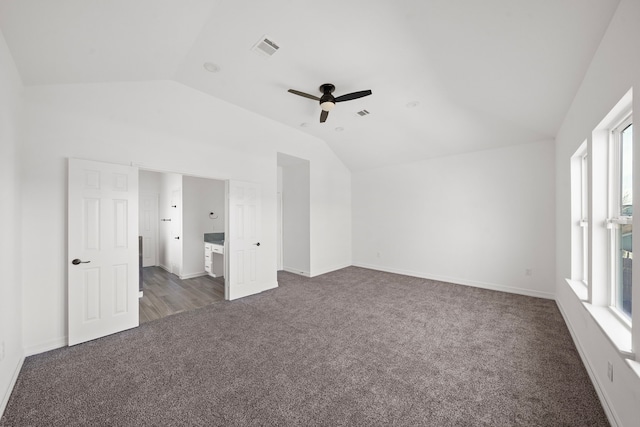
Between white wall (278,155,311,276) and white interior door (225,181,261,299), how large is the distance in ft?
4.52

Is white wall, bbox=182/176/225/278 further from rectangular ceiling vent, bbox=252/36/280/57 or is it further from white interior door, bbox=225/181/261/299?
rectangular ceiling vent, bbox=252/36/280/57

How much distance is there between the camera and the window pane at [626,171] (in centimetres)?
179

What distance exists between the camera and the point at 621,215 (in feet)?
6.31

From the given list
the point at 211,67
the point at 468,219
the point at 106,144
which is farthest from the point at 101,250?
the point at 468,219

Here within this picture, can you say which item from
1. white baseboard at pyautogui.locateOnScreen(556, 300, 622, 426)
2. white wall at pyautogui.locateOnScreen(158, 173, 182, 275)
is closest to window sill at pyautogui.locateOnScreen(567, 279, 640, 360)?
white baseboard at pyautogui.locateOnScreen(556, 300, 622, 426)

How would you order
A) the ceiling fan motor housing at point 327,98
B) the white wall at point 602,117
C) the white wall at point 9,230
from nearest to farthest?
the white wall at point 602,117 → the white wall at point 9,230 → the ceiling fan motor housing at point 327,98

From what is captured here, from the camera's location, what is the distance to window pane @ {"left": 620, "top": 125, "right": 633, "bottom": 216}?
1787 millimetres

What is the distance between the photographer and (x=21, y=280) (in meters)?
2.40

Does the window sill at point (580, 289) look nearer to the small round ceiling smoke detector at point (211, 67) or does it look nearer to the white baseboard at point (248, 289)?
the white baseboard at point (248, 289)

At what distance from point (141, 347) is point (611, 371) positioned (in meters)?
4.01

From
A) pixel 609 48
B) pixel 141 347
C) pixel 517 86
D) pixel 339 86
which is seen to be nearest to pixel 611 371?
pixel 609 48

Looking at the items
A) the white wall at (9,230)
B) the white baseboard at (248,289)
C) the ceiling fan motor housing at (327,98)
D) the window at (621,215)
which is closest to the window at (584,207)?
the window at (621,215)

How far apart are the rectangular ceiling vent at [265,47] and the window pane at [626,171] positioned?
305 cm

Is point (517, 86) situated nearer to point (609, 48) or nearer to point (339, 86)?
point (609, 48)
